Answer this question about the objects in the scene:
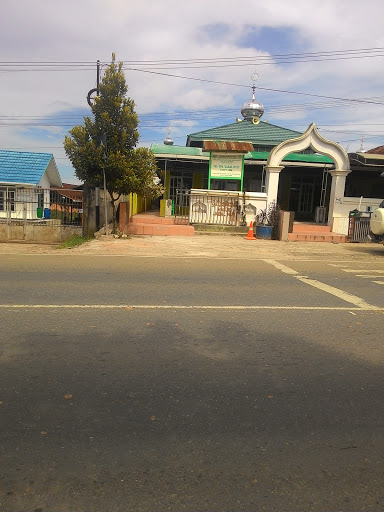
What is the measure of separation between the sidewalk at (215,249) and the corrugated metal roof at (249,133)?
1402cm

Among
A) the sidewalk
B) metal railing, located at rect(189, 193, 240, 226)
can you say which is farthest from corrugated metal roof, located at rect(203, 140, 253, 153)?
the sidewalk

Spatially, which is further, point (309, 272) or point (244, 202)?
point (244, 202)

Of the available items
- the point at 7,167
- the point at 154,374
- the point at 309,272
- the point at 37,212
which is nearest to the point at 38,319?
the point at 154,374

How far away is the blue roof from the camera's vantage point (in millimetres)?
23359

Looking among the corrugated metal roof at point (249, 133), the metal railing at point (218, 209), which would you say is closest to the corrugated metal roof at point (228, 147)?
the metal railing at point (218, 209)

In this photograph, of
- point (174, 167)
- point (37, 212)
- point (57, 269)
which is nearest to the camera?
point (57, 269)

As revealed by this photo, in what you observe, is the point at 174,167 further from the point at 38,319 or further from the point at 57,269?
the point at 38,319

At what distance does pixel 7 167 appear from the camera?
23.9 metres

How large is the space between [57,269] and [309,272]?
572 centimetres

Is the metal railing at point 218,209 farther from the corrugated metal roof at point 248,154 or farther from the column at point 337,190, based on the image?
the corrugated metal roof at point 248,154

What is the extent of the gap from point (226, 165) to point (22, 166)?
12809mm

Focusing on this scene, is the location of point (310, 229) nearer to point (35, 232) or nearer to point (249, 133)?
point (35, 232)

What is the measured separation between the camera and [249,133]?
2942 centimetres

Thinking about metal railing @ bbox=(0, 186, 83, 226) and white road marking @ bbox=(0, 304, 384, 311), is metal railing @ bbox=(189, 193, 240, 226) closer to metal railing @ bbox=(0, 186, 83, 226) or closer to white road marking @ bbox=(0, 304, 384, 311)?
metal railing @ bbox=(0, 186, 83, 226)
